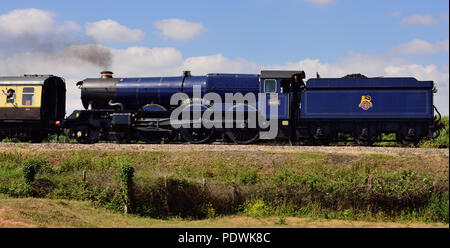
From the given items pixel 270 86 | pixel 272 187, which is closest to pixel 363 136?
pixel 270 86

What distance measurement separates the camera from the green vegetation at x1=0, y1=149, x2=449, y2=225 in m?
16.2

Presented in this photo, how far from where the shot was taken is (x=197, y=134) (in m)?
21.6

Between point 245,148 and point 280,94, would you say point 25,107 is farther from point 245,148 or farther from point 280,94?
point 280,94

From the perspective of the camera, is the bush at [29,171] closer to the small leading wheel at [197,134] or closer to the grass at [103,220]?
the grass at [103,220]

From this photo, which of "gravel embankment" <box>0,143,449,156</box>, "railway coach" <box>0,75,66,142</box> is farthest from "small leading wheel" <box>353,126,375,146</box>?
"railway coach" <box>0,75,66,142</box>

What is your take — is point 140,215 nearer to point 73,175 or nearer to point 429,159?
point 73,175

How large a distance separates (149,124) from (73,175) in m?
5.31

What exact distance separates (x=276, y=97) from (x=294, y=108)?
1252mm

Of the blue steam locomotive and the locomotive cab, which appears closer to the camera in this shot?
the blue steam locomotive

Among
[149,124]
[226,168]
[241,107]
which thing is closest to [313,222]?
[226,168]

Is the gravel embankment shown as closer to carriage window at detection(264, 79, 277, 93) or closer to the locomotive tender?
the locomotive tender

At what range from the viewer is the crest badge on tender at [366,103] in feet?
67.9

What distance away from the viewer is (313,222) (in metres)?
15.7

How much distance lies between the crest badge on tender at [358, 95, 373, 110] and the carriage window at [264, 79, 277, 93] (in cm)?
419
